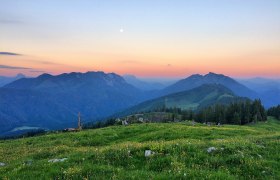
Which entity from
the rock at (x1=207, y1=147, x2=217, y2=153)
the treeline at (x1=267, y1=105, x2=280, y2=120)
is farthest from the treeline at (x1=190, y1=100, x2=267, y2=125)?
the rock at (x1=207, y1=147, x2=217, y2=153)

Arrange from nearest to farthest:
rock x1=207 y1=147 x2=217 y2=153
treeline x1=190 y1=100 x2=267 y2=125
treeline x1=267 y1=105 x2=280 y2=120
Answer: rock x1=207 y1=147 x2=217 y2=153 < treeline x1=190 y1=100 x2=267 y2=125 < treeline x1=267 y1=105 x2=280 y2=120

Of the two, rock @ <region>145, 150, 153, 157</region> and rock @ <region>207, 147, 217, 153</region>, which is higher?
rock @ <region>207, 147, 217, 153</region>

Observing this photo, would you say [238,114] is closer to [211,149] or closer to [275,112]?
[275,112]

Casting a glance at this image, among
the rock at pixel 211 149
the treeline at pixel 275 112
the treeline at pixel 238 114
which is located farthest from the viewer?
the treeline at pixel 275 112

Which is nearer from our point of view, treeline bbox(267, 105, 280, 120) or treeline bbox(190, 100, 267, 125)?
treeline bbox(190, 100, 267, 125)

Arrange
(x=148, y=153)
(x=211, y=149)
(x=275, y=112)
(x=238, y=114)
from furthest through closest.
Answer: (x=275, y=112), (x=238, y=114), (x=211, y=149), (x=148, y=153)

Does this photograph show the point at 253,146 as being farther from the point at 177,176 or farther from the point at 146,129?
the point at 146,129

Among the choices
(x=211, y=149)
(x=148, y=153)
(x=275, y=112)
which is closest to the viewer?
(x=148, y=153)

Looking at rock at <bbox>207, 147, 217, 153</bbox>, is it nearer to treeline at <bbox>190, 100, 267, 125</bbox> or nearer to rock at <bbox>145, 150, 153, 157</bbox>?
rock at <bbox>145, 150, 153, 157</bbox>

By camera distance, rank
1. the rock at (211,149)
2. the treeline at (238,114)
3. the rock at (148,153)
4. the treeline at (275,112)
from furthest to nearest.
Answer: the treeline at (275,112), the treeline at (238,114), the rock at (211,149), the rock at (148,153)

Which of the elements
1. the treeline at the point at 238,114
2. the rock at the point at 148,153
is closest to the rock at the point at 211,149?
the rock at the point at 148,153

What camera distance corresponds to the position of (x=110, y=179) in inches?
509

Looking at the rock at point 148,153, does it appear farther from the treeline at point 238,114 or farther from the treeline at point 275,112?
the treeline at point 275,112

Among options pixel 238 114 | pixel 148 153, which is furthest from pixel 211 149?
pixel 238 114
